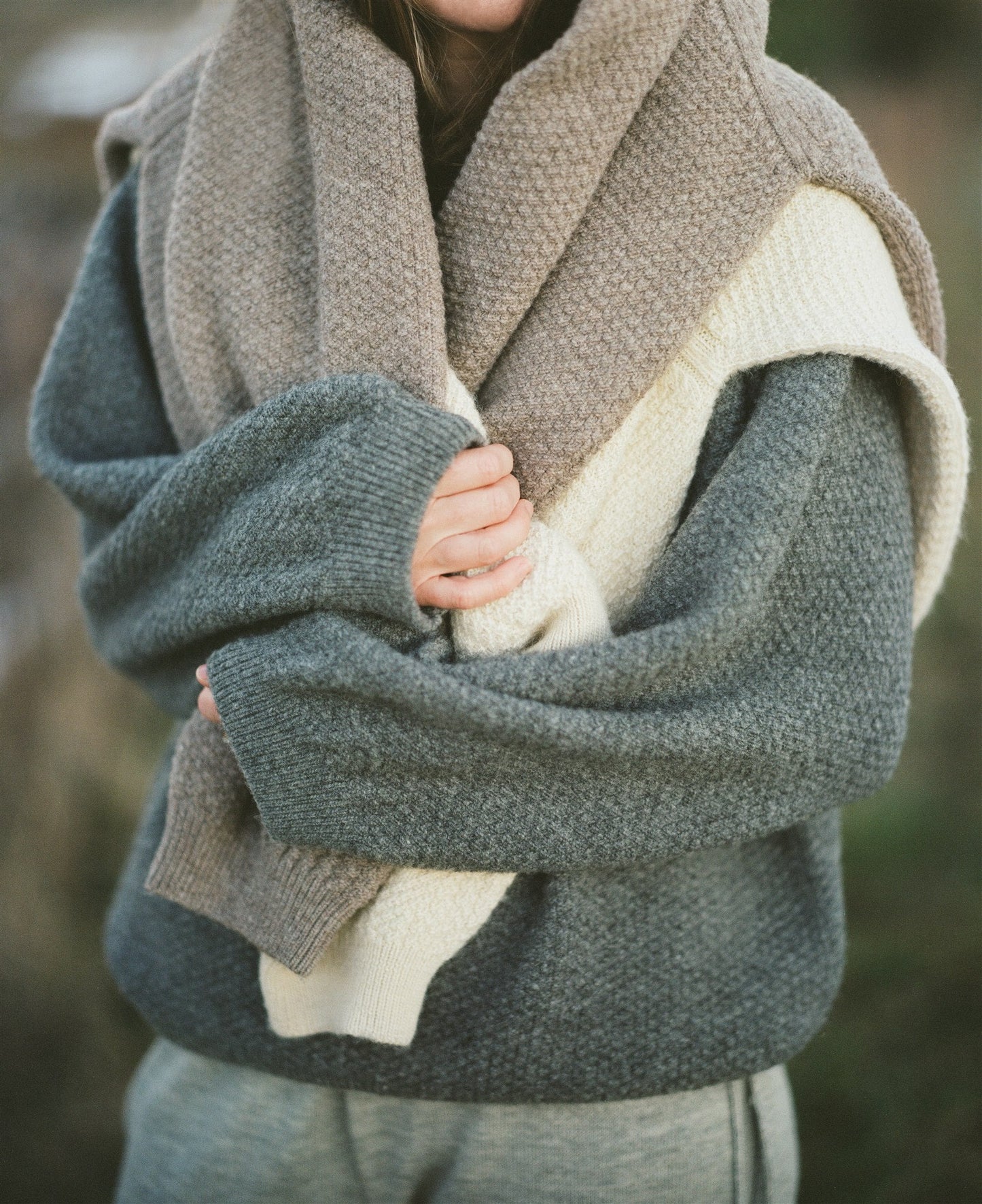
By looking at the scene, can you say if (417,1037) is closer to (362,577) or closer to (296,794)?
(296,794)

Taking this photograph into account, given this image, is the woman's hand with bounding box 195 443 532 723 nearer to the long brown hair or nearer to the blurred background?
the long brown hair

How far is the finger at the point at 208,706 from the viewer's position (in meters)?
0.94

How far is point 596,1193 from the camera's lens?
981 mm

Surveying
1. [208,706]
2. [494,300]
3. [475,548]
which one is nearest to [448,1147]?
[208,706]

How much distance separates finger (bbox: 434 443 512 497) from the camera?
847 millimetres

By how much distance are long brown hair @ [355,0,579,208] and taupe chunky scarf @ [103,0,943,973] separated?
82 mm

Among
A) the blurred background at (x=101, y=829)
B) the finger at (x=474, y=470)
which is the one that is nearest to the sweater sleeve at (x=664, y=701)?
the finger at (x=474, y=470)

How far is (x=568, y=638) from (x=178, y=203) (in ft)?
1.81

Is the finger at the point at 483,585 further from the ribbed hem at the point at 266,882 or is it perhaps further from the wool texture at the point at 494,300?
the ribbed hem at the point at 266,882

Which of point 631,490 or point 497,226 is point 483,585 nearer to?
point 631,490

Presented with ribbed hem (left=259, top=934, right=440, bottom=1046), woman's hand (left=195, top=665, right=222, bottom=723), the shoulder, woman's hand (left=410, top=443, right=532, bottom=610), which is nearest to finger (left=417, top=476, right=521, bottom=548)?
woman's hand (left=410, top=443, right=532, bottom=610)

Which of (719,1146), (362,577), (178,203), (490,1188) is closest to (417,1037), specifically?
(490,1188)

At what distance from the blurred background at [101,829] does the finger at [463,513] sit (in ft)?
5.24

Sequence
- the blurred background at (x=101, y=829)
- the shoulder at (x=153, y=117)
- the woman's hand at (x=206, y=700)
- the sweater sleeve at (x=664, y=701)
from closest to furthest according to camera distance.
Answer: the sweater sleeve at (x=664, y=701)
the woman's hand at (x=206, y=700)
the shoulder at (x=153, y=117)
the blurred background at (x=101, y=829)
